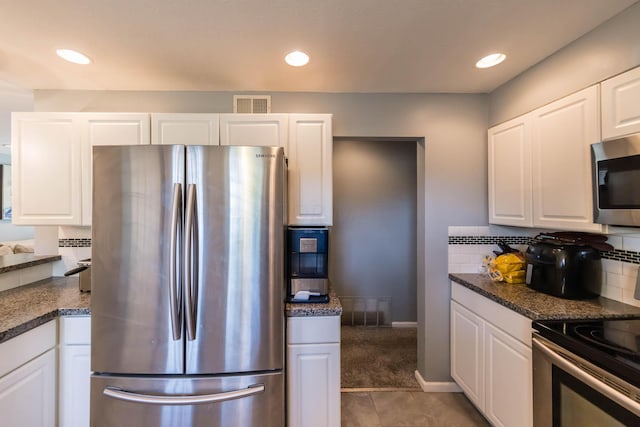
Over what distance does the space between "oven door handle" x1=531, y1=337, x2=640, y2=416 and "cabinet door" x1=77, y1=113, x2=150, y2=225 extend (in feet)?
8.34

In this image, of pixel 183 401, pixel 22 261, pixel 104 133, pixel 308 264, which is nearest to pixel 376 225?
pixel 308 264

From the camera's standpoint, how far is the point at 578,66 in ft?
5.22

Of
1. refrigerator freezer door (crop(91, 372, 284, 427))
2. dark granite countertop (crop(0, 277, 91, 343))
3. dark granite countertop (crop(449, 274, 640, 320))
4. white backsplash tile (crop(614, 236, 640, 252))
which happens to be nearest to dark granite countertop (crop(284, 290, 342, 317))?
refrigerator freezer door (crop(91, 372, 284, 427))

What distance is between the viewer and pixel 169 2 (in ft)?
4.19

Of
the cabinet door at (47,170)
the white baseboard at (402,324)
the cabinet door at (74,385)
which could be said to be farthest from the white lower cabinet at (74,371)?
the white baseboard at (402,324)

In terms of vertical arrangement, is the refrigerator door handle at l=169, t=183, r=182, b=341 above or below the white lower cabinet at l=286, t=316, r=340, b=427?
above

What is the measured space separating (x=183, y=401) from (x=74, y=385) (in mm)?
699

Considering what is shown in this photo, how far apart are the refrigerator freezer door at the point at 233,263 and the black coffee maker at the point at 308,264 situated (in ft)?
Answer: 0.99

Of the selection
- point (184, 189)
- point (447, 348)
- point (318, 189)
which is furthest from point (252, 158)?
point (447, 348)

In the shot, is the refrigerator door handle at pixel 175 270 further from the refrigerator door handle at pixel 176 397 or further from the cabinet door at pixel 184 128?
the cabinet door at pixel 184 128

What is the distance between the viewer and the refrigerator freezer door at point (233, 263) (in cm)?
139

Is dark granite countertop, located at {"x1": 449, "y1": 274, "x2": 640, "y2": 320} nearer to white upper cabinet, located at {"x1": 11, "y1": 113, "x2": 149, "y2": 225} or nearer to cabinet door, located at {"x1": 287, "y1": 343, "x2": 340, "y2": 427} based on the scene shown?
cabinet door, located at {"x1": 287, "y1": 343, "x2": 340, "y2": 427}

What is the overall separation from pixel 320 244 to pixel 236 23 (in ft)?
4.16

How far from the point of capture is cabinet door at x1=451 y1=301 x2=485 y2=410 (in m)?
1.85
